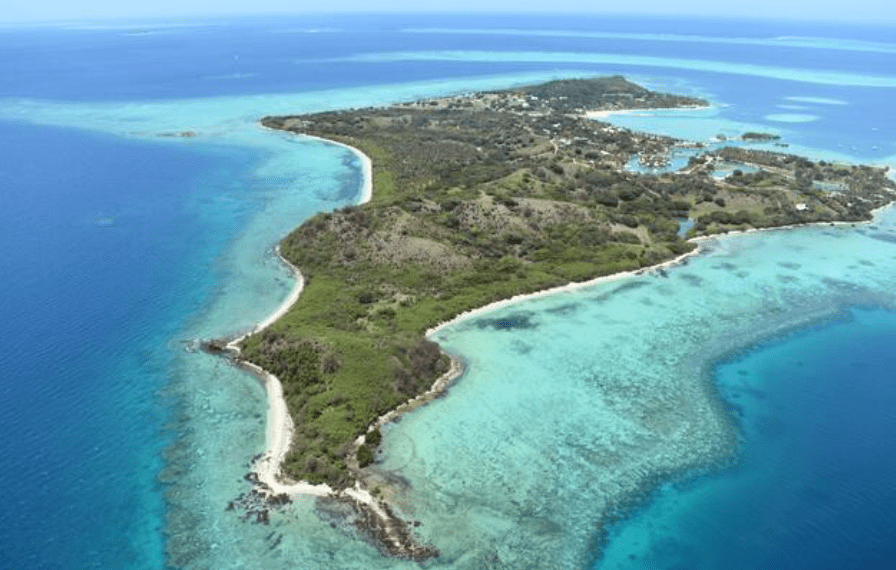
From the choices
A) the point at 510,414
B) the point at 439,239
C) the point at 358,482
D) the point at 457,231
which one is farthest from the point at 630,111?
the point at 358,482

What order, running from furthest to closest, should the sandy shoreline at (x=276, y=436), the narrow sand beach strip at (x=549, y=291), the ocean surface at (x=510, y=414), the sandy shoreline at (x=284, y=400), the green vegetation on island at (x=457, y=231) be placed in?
the narrow sand beach strip at (x=549, y=291)
the green vegetation on island at (x=457, y=231)
the sandy shoreline at (x=284, y=400)
the sandy shoreline at (x=276, y=436)
the ocean surface at (x=510, y=414)

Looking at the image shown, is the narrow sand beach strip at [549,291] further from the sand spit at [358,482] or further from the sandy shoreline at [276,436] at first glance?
the sandy shoreline at [276,436]

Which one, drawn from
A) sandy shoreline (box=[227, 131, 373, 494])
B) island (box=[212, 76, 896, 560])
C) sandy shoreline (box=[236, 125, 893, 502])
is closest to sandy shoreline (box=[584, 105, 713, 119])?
island (box=[212, 76, 896, 560])

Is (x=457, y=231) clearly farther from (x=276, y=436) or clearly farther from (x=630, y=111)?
(x=630, y=111)

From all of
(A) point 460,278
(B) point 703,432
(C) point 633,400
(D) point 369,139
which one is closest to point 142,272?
(A) point 460,278

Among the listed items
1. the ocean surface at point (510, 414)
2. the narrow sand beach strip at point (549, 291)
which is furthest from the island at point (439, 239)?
the ocean surface at point (510, 414)

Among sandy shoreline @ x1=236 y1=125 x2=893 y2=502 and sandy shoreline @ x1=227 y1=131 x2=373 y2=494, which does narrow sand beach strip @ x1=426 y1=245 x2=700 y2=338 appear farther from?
sandy shoreline @ x1=227 y1=131 x2=373 y2=494

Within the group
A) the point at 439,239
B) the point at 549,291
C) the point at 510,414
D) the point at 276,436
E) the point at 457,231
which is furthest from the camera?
the point at 457,231

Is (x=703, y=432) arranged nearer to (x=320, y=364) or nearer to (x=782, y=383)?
(x=782, y=383)
